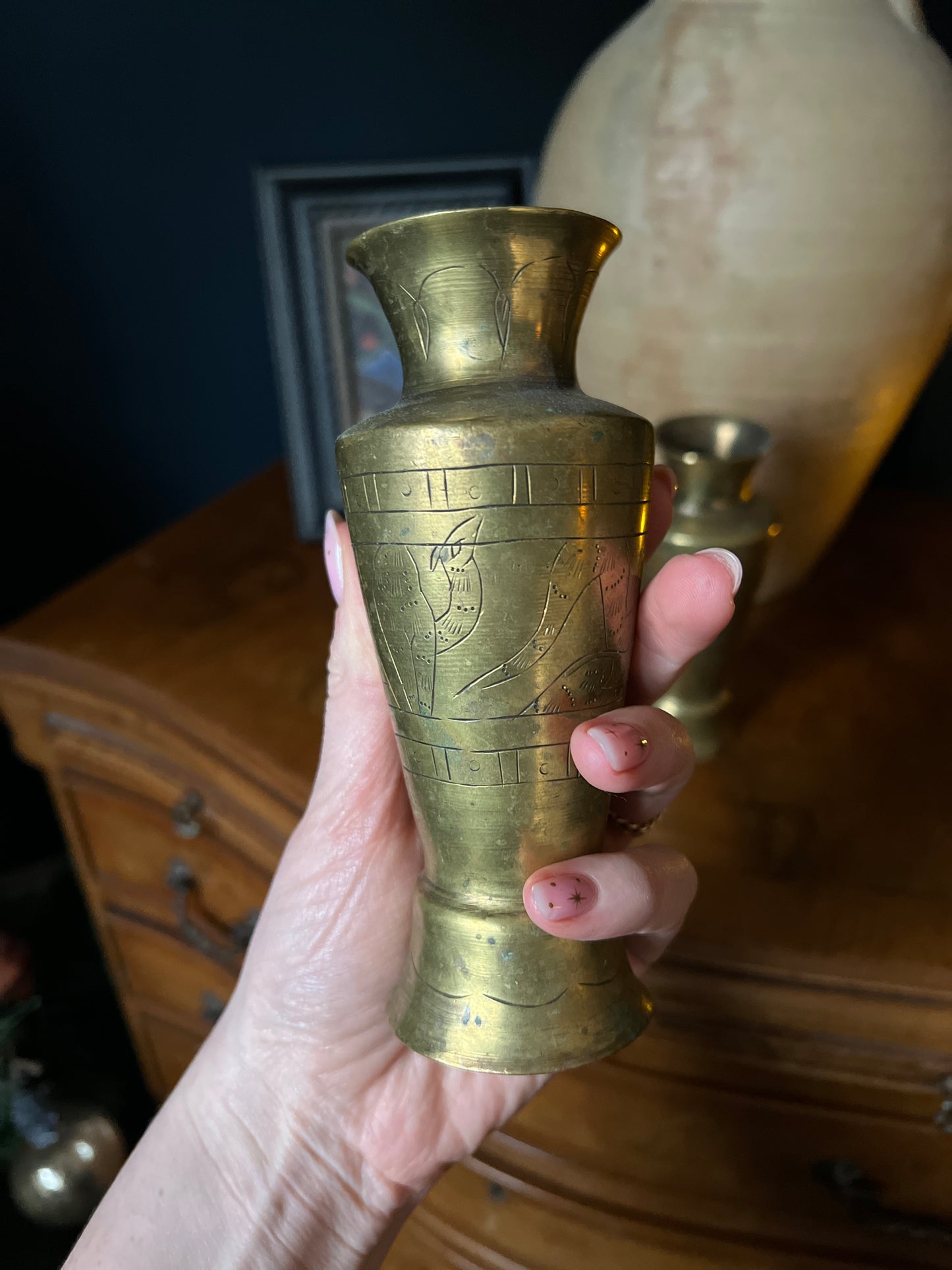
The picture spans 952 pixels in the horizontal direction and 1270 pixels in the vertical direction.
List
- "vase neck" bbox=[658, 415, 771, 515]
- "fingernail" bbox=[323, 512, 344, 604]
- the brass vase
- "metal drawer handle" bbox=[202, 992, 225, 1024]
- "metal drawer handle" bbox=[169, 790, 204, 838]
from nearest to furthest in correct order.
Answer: the brass vase
"fingernail" bbox=[323, 512, 344, 604]
"vase neck" bbox=[658, 415, 771, 515]
"metal drawer handle" bbox=[169, 790, 204, 838]
"metal drawer handle" bbox=[202, 992, 225, 1024]

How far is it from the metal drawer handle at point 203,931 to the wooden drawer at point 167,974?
2.2 inches

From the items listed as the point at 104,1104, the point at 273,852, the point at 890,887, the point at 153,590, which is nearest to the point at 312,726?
the point at 273,852

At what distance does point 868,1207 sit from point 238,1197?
1.61 feet

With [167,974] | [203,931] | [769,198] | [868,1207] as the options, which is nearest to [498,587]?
[769,198]

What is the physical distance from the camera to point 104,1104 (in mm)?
1353

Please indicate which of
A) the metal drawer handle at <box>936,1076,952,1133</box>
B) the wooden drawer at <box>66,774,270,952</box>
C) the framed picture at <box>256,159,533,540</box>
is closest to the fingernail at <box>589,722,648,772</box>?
the metal drawer handle at <box>936,1076,952,1133</box>

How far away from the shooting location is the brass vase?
0.43 meters

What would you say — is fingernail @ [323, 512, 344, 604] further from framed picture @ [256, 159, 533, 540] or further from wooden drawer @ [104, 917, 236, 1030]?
wooden drawer @ [104, 917, 236, 1030]

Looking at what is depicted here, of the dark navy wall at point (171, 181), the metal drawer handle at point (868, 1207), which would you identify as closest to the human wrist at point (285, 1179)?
the metal drawer handle at point (868, 1207)

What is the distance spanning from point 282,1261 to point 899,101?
1032 millimetres

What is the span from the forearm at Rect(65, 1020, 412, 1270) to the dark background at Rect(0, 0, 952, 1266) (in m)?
0.83

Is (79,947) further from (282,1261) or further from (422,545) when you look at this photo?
(422,545)

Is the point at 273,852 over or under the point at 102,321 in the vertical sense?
under

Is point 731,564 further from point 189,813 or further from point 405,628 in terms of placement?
point 189,813
